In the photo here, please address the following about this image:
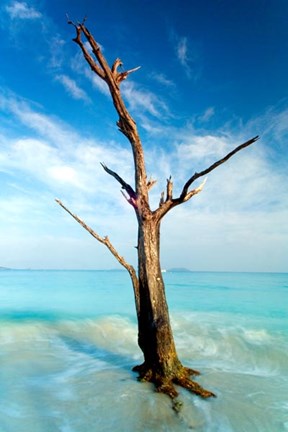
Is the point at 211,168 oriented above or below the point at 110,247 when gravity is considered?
above

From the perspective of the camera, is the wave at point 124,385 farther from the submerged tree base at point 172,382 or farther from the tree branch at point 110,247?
the tree branch at point 110,247

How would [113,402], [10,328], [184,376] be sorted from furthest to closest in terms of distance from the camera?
[10,328], [184,376], [113,402]

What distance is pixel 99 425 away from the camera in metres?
4.32

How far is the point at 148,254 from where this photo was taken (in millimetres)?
5805

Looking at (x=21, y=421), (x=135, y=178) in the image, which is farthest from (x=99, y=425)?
(x=135, y=178)

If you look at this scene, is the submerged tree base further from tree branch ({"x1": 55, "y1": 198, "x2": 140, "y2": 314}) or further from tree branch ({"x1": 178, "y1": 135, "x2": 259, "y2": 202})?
tree branch ({"x1": 178, "y1": 135, "x2": 259, "y2": 202})

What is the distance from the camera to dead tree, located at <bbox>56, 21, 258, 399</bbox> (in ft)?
18.0

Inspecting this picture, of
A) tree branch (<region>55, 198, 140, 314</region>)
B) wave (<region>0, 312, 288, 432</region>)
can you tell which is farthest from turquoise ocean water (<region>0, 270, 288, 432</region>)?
tree branch (<region>55, 198, 140, 314</region>)

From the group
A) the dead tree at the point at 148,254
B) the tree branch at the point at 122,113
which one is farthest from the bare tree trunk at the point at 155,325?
the tree branch at the point at 122,113

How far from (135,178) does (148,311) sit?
8.31 feet

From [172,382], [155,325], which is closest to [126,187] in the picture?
[155,325]

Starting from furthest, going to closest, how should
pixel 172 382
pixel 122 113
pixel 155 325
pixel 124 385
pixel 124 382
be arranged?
1. pixel 122 113
2. pixel 124 382
3. pixel 124 385
4. pixel 155 325
5. pixel 172 382

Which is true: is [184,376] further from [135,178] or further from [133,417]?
[135,178]

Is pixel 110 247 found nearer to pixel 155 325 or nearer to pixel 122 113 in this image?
pixel 155 325
